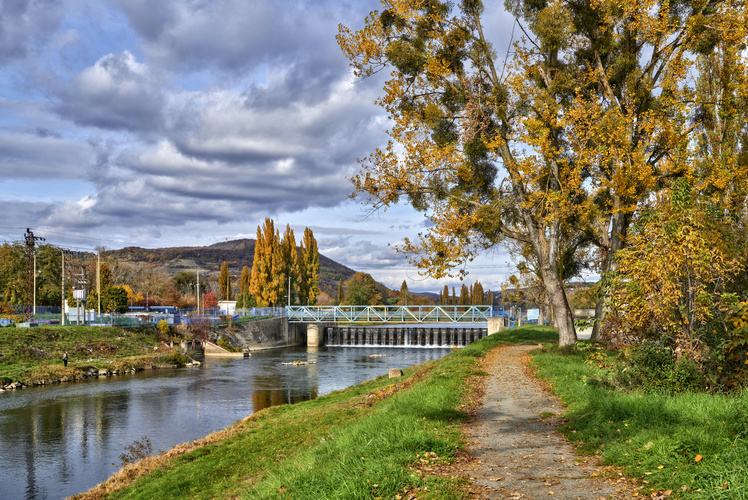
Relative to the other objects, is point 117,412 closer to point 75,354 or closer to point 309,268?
point 75,354

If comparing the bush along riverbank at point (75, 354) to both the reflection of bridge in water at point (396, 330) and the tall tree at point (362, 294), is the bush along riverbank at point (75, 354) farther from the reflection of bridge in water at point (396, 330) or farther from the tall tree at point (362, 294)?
the tall tree at point (362, 294)

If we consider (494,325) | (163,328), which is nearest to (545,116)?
(494,325)

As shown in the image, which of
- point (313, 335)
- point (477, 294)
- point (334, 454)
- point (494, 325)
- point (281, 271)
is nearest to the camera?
point (334, 454)

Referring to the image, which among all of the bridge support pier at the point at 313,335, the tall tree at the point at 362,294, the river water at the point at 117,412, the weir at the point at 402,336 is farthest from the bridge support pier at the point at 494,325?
the tall tree at the point at 362,294

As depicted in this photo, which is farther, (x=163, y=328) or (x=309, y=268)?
(x=309, y=268)

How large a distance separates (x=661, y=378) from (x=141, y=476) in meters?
11.1

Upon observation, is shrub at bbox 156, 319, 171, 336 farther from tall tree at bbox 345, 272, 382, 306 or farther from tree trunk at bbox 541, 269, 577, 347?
tall tree at bbox 345, 272, 382, 306

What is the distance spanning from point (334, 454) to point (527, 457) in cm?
261

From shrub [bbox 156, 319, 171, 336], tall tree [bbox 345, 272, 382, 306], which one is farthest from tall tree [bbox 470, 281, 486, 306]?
shrub [bbox 156, 319, 171, 336]

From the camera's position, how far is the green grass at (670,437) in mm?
5266

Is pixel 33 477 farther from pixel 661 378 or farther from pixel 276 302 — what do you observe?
pixel 276 302

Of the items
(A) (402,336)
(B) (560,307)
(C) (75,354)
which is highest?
(B) (560,307)

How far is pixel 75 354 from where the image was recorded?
1521 inches

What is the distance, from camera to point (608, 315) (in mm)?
10828
